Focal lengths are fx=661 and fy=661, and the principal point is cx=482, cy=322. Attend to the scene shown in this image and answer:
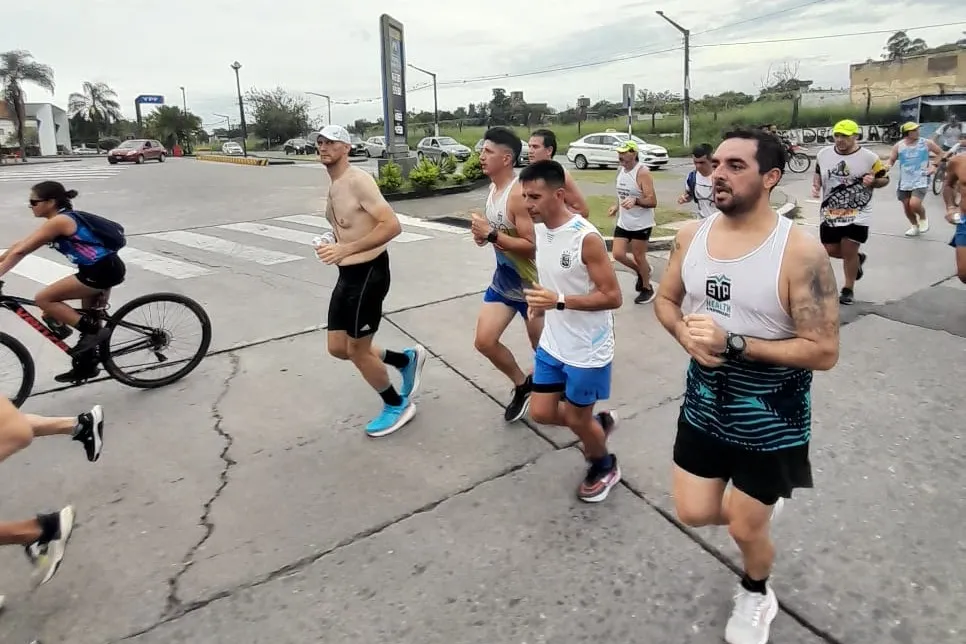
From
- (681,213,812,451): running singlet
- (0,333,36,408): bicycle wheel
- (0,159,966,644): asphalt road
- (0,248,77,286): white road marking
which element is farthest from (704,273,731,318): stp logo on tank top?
(0,248,77,286): white road marking

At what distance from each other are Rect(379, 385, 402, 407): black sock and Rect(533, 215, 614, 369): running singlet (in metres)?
1.39

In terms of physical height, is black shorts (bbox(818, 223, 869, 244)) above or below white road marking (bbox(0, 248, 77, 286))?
above

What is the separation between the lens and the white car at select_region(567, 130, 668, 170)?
2544 centimetres

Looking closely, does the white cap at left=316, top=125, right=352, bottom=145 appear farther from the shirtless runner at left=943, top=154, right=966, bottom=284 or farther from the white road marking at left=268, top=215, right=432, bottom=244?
the white road marking at left=268, top=215, right=432, bottom=244

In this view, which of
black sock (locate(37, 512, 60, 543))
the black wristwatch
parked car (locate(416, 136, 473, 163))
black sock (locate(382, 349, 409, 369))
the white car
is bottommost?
black sock (locate(37, 512, 60, 543))

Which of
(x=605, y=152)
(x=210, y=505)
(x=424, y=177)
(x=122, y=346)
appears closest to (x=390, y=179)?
(x=424, y=177)

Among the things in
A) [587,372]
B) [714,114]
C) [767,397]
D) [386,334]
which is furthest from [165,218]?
[714,114]

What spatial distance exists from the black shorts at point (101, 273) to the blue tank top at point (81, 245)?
1.5 inches

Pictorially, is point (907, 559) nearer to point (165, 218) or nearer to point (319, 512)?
point (319, 512)

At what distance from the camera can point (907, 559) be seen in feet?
9.24

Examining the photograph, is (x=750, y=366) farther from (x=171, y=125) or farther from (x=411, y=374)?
(x=171, y=125)

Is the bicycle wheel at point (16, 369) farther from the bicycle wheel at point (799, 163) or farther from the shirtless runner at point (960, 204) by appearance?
the bicycle wheel at point (799, 163)

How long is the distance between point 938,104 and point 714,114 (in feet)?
48.9

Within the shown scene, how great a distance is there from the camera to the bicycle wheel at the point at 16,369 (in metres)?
4.30
